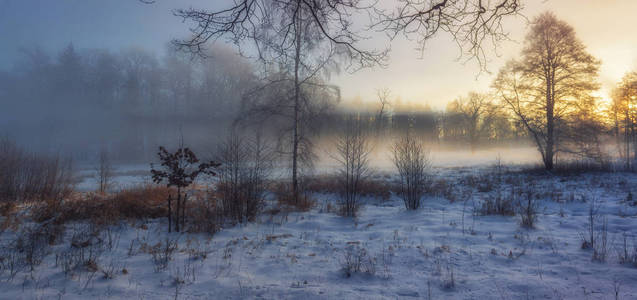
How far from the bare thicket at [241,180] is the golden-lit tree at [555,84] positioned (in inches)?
628

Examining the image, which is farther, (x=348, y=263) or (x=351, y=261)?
(x=351, y=261)

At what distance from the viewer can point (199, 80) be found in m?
33.1

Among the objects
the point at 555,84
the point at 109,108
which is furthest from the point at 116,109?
the point at 555,84

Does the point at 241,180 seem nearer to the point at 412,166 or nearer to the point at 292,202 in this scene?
the point at 292,202

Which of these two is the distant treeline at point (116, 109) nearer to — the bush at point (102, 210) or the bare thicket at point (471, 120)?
the bare thicket at point (471, 120)

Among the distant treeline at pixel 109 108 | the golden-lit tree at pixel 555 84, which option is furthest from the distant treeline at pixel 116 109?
the golden-lit tree at pixel 555 84

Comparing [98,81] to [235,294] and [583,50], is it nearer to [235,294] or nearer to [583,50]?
[235,294]

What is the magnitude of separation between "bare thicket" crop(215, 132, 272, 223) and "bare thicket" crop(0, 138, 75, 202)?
17.0ft

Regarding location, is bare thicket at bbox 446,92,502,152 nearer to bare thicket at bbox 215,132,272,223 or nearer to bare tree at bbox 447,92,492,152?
bare tree at bbox 447,92,492,152

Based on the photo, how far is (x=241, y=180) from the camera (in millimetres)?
6453

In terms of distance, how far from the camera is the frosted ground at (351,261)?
2699 millimetres

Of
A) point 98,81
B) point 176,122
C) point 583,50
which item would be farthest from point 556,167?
point 98,81

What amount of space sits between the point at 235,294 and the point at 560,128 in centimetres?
1892

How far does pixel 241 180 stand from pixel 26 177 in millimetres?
7892
